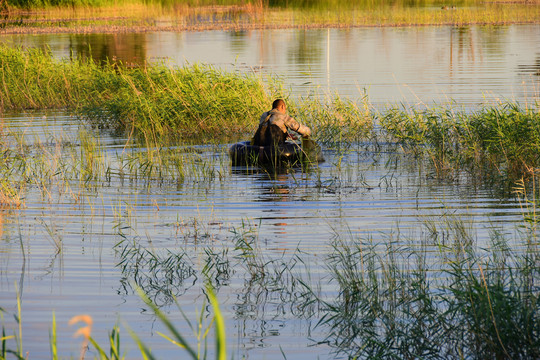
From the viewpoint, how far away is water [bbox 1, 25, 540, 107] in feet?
74.1

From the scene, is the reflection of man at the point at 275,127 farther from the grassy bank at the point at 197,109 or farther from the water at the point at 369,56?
the water at the point at 369,56

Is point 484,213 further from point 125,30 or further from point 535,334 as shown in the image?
point 125,30

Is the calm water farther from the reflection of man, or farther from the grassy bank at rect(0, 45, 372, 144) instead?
the grassy bank at rect(0, 45, 372, 144)

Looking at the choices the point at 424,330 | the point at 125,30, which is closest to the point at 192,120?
the point at 424,330

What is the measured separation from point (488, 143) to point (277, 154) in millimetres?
3571

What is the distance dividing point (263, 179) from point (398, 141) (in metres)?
3.40

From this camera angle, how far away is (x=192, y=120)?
17141mm

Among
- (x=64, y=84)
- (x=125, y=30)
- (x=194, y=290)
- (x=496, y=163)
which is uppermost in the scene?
(x=125, y=30)

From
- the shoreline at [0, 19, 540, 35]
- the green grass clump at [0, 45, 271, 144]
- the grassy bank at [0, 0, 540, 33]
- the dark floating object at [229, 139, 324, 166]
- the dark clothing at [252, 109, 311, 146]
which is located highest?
the grassy bank at [0, 0, 540, 33]

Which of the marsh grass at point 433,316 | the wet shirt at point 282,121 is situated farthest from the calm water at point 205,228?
the wet shirt at point 282,121

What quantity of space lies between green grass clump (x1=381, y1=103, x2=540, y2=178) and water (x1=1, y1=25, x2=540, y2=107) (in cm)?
466

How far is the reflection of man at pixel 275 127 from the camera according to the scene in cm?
1334

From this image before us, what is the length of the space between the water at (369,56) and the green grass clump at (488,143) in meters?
4.66

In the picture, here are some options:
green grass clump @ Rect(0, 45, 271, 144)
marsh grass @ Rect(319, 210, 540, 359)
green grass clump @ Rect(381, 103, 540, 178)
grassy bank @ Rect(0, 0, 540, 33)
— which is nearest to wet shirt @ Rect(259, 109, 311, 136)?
green grass clump @ Rect(381, 103, 540, 178)
